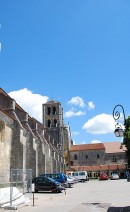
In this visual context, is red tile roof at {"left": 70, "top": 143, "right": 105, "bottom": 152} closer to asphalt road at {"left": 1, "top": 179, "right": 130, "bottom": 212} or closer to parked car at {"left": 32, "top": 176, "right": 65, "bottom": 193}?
parked car at {"left": 32, "top": 176, "right": 65, "bottom": 193}

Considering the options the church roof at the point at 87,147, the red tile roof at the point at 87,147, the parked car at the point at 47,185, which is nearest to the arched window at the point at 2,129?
the parked car at the point at 47,185

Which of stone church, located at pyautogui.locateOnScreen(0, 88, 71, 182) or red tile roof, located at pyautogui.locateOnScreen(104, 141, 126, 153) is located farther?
red tile roof, located at pyautogui.locateOnScreen(104, 141, 126, 153)

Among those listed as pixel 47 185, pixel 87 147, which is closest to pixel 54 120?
pixel 87 147

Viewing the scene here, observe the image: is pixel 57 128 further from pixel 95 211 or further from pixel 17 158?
pixel 95 211

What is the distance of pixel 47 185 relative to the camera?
25.5 meters

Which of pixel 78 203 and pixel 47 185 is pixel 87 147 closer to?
pixel 47 185

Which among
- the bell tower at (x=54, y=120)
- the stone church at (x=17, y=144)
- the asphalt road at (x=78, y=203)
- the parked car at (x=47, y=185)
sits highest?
the bell tower at (x=54, y=120)

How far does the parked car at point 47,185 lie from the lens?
81.5 ft

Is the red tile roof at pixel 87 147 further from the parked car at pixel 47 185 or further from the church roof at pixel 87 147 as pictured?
the parked car at pixel 47 185

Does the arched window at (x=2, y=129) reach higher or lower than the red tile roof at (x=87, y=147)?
lower

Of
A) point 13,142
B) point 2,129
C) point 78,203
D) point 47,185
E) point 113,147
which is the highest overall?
point 113,147

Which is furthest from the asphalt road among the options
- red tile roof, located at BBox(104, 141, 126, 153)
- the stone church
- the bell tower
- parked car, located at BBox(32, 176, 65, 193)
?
red tile roof, located at BBox(104, 141, 126, 153)

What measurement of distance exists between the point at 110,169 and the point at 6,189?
6672 cm

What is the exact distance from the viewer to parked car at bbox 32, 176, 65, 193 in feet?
81.5
